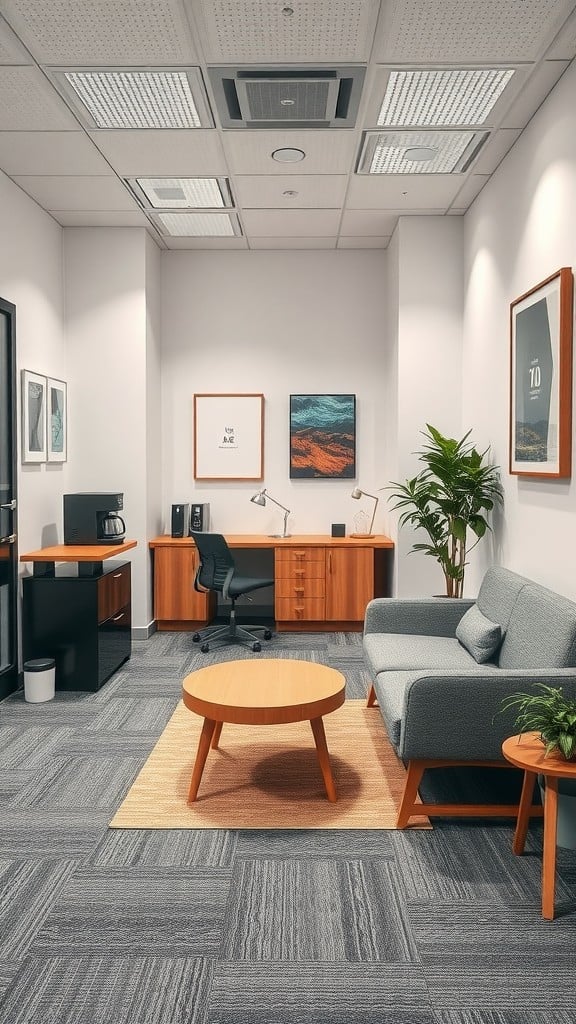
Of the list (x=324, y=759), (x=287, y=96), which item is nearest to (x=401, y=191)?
(x=287, y=96)

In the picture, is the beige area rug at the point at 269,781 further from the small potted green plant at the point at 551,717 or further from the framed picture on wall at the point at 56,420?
the framed picture on wall at the point at 56,420

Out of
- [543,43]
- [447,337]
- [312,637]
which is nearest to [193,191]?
[447,337]

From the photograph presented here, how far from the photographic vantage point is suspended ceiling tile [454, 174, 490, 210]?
3404mm

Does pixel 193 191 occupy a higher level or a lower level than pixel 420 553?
higher

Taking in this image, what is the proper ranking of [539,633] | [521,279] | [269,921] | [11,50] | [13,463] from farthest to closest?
[13,463], [521,279], [11,50], [539,633], [269,921]

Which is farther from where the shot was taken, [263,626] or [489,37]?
[263,626]

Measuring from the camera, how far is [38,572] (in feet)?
11.2

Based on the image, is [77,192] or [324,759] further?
[77,192]

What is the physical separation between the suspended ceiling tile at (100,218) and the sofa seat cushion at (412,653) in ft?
8.38

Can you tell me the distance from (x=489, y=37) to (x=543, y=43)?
0.57ft

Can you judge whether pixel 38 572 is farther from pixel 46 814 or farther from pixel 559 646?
pixel 559 646

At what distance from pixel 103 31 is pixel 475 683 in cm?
217

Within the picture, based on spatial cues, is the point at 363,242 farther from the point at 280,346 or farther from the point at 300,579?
the point at 300,579

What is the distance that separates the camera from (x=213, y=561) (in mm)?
3961
